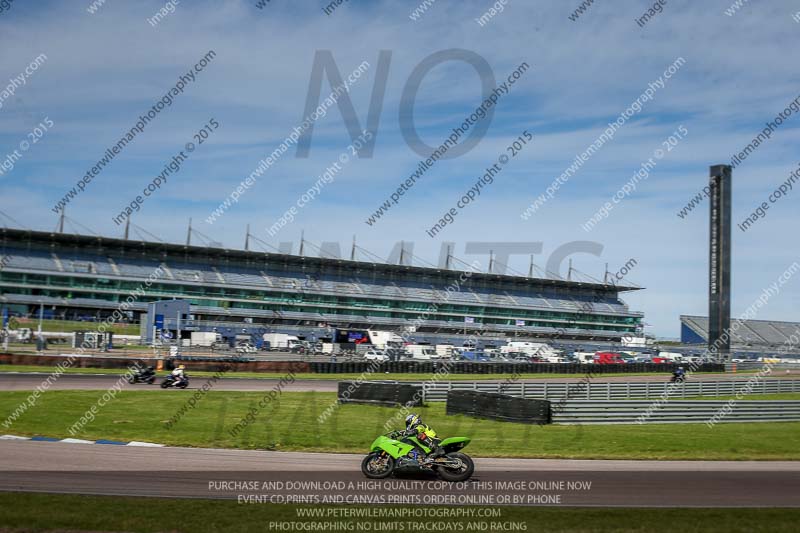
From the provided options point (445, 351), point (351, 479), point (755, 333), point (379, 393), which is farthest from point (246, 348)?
point (755, 333)

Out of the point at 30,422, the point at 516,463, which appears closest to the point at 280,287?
the point at 30,422

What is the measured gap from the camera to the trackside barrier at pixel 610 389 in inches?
1250

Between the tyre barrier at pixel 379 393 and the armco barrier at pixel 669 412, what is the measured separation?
6.27 m

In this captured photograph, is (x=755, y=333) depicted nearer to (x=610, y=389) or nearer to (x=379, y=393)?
(x=610, y=389)

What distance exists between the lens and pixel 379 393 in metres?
28.1

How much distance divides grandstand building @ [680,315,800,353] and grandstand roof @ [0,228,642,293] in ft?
48.0

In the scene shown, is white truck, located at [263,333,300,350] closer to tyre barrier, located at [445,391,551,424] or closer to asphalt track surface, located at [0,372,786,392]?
asphalt track surface, located at [0,372,786,392]

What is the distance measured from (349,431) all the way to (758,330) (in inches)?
4276

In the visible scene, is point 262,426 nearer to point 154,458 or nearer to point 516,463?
point 154,458

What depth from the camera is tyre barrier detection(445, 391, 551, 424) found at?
78.4ft

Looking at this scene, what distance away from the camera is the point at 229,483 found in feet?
43.4

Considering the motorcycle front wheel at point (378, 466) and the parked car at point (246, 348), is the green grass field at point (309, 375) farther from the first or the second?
the motorcycle front wheel at point (378, 466)

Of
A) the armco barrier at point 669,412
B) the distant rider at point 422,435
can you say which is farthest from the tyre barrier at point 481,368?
the distant rider at point 422,435

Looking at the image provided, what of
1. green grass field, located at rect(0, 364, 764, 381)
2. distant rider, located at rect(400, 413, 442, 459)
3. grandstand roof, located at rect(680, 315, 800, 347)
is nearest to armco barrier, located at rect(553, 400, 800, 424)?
distant rider, located at rect(400, 413, 442, 459)
